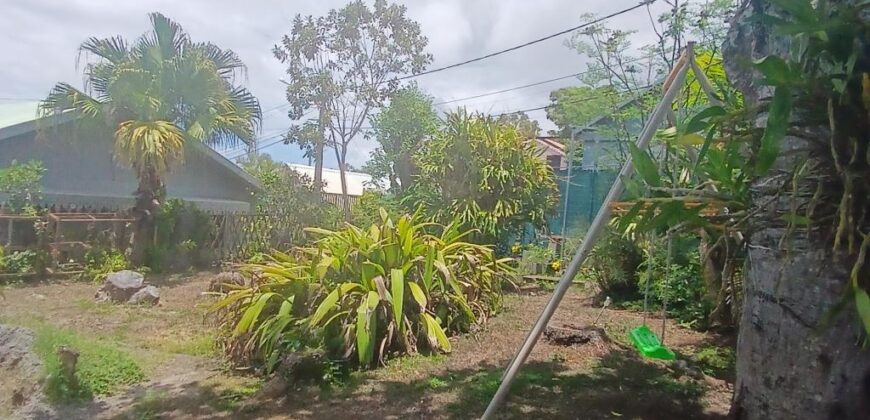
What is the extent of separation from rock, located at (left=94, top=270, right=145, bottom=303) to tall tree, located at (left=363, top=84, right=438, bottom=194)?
4113 mm

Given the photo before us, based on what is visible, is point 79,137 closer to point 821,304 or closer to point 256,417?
point 256,417

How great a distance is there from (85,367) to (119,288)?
3574mm

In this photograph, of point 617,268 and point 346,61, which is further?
point 346,61

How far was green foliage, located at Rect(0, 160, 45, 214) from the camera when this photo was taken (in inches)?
326

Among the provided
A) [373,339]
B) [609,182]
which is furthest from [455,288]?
[609,182]

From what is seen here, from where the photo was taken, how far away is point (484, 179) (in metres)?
8.55

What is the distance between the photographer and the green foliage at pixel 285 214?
33.9 ft

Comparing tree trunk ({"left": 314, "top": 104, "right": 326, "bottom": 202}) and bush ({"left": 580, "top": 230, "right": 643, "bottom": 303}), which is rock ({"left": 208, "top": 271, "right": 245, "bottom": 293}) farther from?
tree trunk ({"left": 314, "top": 104, "right": 326, "bottom": 202})

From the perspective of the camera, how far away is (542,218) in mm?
9023

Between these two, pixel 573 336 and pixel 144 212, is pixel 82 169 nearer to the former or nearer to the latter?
pixel 144 212

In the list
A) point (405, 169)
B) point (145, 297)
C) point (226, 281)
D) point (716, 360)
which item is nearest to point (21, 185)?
point (145, 297)

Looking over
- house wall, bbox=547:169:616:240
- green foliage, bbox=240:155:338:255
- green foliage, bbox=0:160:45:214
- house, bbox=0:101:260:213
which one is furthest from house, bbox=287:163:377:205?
green foliage, bbox=0:160:45:214

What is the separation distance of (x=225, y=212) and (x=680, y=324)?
8.12m

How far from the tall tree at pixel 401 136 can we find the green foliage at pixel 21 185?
4.93 meters
